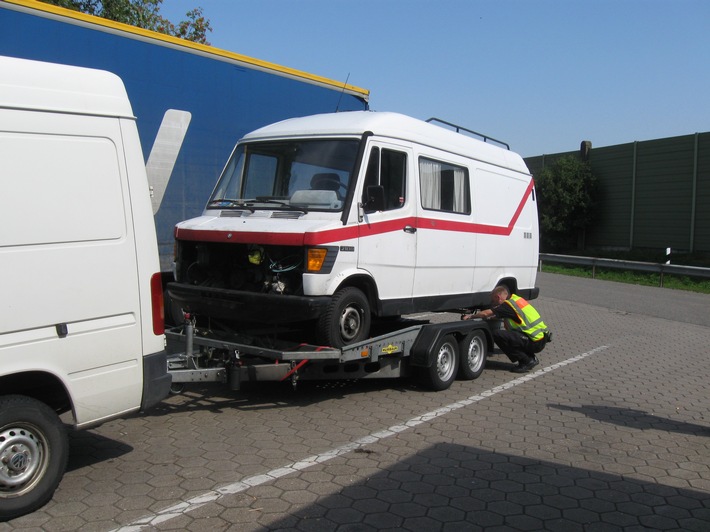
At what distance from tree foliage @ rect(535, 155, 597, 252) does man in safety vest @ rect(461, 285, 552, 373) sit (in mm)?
22742

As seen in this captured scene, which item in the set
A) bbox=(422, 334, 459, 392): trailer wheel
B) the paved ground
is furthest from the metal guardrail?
bbox=(422, 334, 459, 392): trailer wheel

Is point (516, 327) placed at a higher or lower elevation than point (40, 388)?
lower

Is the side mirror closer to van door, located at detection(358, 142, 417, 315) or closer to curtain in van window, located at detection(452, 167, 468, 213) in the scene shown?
van door, located at detection(358, 142, 417, 315)

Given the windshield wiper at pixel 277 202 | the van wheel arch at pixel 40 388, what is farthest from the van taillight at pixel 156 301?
the windshield wiper at pixel 277 202

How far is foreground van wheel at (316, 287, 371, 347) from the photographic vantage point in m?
6.20

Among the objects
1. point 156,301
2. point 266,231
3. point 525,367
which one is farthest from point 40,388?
point 525,367

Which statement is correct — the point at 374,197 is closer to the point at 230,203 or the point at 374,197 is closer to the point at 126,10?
the point at 230,203

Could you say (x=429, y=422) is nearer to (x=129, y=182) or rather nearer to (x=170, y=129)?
(x=129, y=182)

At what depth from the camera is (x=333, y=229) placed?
620 cm

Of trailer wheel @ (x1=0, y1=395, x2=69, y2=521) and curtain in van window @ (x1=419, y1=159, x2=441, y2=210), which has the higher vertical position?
curtain in van window @ (x1=419, y1=159, x2=441, y2=210)

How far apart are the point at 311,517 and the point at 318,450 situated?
1241mm

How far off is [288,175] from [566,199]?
2525 cm

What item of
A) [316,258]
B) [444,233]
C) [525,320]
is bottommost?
[525,320]

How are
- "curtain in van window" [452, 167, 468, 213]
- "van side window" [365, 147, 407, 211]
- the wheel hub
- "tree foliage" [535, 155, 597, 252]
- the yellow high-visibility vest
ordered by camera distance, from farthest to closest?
"tree foliage" [535, 155, 597, 252] < the yellow high-visibility vest < "curtain in van window" [452, 167, 468, 213] < "van side window" [365, 147, 407, 211] < the wheel hub
